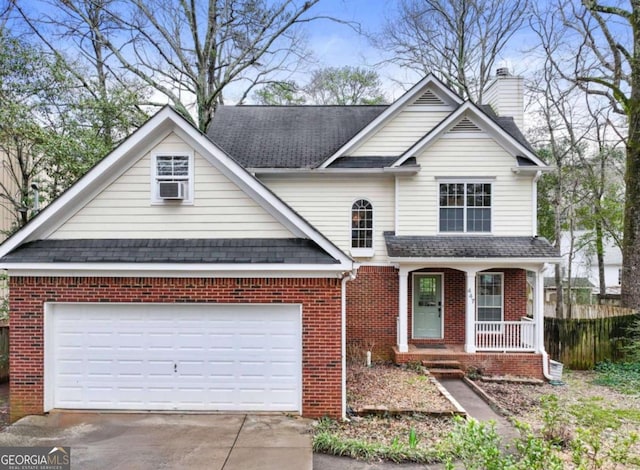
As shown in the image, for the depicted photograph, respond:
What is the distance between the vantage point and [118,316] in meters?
7.45

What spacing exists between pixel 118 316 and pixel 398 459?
558 cm

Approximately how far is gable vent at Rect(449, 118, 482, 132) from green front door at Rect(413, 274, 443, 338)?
464cm

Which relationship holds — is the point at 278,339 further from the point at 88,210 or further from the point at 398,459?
the point at 88,210

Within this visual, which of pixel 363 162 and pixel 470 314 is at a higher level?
pixel 363 162

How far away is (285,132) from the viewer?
14.2 m

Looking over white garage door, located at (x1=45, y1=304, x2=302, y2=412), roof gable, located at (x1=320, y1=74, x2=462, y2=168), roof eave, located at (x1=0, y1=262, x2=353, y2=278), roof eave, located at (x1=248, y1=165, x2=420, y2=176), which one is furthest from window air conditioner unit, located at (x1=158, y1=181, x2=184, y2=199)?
roof gable, located at (x1=320, y1=74, x2=462, y2=168)

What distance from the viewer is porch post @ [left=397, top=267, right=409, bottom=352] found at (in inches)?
453

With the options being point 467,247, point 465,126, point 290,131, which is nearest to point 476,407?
point 467,247

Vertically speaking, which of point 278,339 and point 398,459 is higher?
point 278,339

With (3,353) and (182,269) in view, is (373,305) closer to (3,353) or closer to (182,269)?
(182,269)

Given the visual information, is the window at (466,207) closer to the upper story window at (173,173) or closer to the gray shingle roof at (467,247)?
the gray shingle roof at (467,247)

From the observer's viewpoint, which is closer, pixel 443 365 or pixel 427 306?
pixel 443 365

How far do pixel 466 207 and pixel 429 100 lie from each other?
377cm

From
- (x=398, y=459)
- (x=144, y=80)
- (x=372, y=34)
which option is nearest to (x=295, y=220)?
(x=398, y=459)
